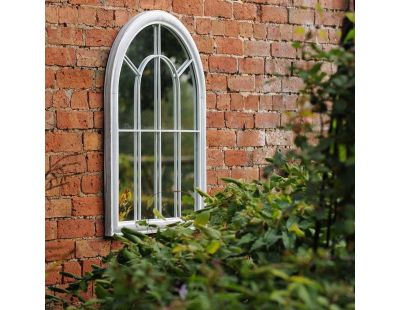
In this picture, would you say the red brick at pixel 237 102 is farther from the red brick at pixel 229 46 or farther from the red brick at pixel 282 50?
the red brick at pixel 282 50

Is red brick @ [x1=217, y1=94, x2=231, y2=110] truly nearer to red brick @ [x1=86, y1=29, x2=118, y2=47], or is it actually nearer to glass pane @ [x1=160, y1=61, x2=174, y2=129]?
glass pane @ [x1=160, y1=61, x2=174, y2=129]

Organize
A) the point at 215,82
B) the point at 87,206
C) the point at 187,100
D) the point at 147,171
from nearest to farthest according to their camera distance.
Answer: the point at 87,206 → the point at 147,171 → the point at 187,100 → the point at 215,82

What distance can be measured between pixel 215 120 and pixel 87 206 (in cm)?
88

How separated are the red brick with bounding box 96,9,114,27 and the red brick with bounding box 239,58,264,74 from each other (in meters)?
0.82

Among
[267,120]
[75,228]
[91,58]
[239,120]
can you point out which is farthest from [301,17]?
[75,228]

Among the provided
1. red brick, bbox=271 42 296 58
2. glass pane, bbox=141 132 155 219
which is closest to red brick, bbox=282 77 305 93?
red brick, bbox=271 42 296 58

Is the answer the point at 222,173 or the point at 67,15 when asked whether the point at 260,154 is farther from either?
the point at 67,15

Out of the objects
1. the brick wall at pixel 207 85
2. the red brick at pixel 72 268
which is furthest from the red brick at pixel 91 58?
the red brick at pixel 72 268

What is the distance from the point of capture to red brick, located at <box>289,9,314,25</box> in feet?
11.9

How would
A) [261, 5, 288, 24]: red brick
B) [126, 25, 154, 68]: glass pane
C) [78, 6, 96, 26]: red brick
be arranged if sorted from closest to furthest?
[78, 6, 96, 26]: red brick
[126, 25, 154, 68]: glass pane
[261, 5, 288, 24]: red brick

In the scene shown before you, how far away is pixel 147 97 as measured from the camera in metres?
3.07

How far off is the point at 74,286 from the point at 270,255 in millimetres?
874
